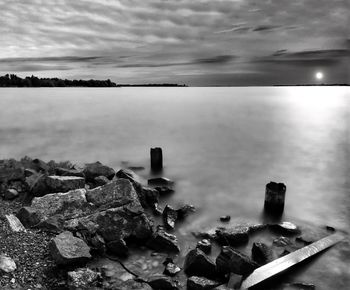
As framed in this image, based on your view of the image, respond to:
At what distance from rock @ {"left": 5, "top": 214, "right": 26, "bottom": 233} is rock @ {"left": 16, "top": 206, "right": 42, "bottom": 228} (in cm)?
12

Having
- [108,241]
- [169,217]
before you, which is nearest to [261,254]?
[169,217]

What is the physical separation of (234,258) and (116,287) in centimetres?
196

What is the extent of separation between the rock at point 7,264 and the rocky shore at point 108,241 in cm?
1

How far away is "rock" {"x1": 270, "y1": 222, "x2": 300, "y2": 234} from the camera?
765 cm

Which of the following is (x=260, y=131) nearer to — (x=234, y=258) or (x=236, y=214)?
(x=236, y=214)

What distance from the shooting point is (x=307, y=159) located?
16.6 meters

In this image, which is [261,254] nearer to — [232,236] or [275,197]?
[232,236]

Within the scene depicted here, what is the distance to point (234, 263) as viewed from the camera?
539 centimetres

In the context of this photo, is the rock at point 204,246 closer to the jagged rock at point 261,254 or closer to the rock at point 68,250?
the jagged rock at point 261,254

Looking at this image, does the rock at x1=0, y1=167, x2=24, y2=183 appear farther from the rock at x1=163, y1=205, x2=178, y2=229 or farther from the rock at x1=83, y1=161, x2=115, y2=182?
the rock at x1=163, y1=205, x2=178, y2=229

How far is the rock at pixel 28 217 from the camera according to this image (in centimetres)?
627

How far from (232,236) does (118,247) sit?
8.01ft

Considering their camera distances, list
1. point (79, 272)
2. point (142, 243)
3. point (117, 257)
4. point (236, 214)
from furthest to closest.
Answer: point (236, 214) < point (142, 243) < point (117, 257) < point (79, 272)

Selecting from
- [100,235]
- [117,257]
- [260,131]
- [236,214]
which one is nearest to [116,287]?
[117,257]
